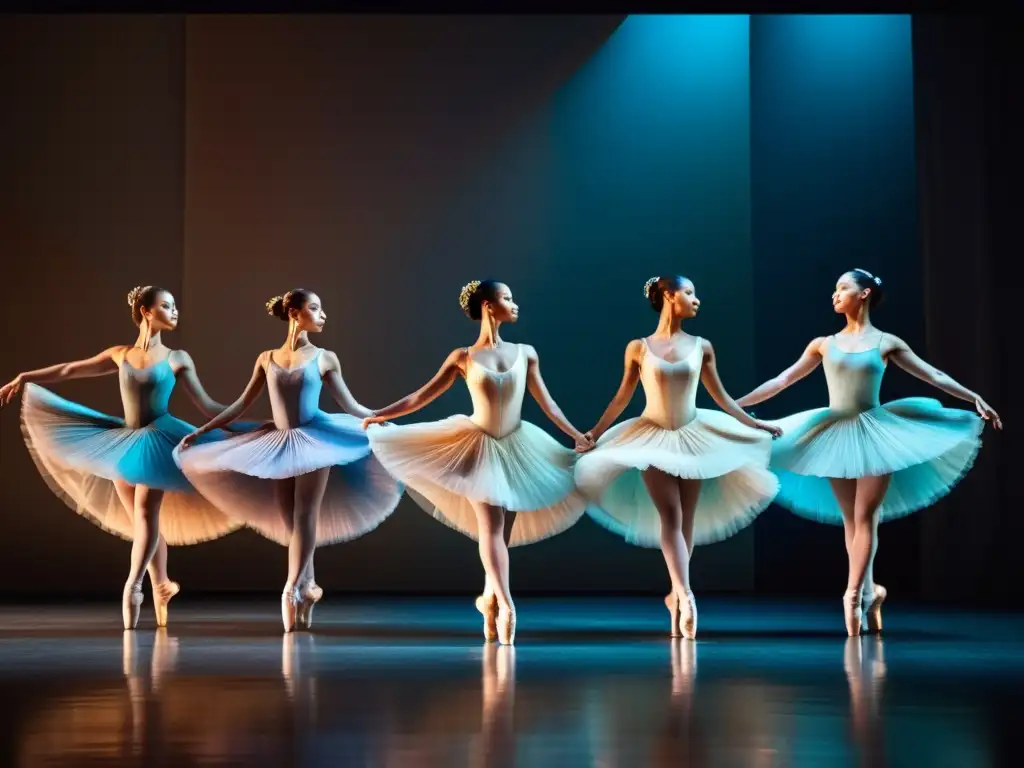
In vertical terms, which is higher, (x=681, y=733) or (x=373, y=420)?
(x=373, y=420)

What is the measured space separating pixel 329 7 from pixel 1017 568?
174 inches

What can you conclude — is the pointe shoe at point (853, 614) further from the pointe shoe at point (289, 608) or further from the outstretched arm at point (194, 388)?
the outstretched arm at point (194, 388)

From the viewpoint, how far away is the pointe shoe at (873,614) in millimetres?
5035

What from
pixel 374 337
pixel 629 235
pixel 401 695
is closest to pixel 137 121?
pixel 374 337

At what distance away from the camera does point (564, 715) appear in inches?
120

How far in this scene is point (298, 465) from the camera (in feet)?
16.7

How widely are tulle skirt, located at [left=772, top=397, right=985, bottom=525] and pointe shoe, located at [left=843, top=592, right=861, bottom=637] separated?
0.39 meters

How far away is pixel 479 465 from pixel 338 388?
2.64 ft

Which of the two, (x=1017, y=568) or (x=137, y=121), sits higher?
(x=137, y=121)

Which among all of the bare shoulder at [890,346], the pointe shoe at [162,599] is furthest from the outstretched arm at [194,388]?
the bare shoulder at [890,346]

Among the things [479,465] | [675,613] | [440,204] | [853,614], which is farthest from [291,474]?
[440,204]

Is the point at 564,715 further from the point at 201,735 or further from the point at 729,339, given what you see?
the point at 729,339

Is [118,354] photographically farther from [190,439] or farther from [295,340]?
[295,340]

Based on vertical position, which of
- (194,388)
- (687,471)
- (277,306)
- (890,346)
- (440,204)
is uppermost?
(440,204)
